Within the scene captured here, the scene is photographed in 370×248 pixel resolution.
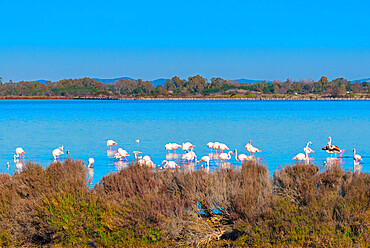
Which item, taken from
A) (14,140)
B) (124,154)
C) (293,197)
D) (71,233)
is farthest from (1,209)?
(14,140)

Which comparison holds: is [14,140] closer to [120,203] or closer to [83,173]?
[83,173]

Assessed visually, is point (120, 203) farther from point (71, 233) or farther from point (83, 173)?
point (83, 173)

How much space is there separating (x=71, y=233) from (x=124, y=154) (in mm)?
11456

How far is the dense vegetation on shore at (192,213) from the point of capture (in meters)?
6.27

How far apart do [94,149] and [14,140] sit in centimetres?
733

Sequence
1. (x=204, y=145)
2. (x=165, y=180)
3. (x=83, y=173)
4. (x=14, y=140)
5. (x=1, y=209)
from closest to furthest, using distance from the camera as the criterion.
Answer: (x=1, y=209) → (x=165, y=180) → (x=83, y=173) → (x=204, y=145) → (x=14, y=140)

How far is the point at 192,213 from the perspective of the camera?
6.76 m

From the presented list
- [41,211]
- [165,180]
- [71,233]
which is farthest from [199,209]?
[41,211]

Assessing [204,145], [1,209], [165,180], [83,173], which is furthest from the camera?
[204,145]

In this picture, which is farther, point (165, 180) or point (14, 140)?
point (14, 140)

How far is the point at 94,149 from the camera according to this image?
22.8 m

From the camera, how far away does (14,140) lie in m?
27.1

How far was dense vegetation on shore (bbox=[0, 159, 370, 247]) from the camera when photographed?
6270 mm

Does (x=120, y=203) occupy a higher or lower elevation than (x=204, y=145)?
higher
